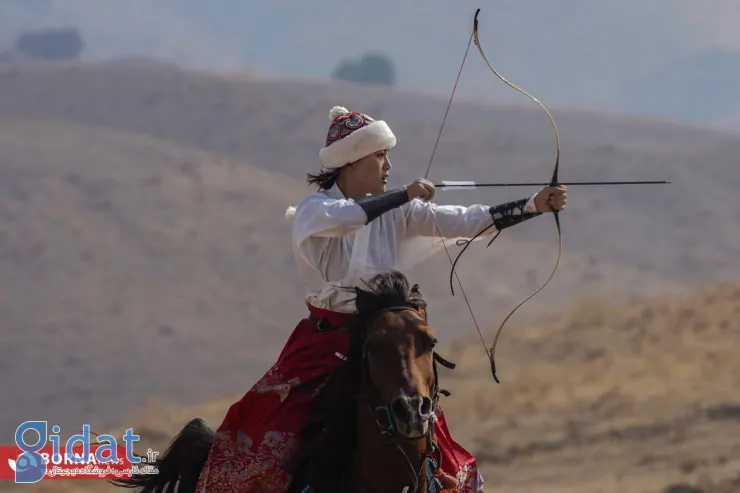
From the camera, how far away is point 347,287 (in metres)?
5.98

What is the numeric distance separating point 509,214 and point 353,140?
2.69ft

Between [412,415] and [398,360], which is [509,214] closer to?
[398,360]

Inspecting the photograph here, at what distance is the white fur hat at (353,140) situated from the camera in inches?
245

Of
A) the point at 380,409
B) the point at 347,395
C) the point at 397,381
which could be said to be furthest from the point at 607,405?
the point at 397,381

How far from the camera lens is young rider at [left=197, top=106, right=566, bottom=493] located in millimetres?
6047

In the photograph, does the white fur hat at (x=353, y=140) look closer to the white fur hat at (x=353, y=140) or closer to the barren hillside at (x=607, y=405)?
the white fur hat at (x=353, y=140)

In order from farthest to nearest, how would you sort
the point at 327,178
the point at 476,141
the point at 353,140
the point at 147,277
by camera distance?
the point at 476,141, the point at 147,277, the point at 327,178, the point at 353,140

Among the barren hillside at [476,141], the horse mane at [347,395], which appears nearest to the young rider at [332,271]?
the horse mane at [347,395]

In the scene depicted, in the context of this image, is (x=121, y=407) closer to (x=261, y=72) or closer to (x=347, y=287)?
(x=347, y=287)

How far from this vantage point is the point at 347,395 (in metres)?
5.70

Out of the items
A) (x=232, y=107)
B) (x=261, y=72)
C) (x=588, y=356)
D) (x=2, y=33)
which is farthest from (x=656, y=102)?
(x=588, y=356)

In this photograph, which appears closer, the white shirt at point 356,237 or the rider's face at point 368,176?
the white shirt at point 356,237

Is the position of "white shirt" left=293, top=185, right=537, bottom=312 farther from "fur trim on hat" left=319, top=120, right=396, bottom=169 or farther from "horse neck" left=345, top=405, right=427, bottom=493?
"horse neck" left=345, top=405, right=427, bottom=493

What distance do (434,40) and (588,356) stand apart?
135674mm
